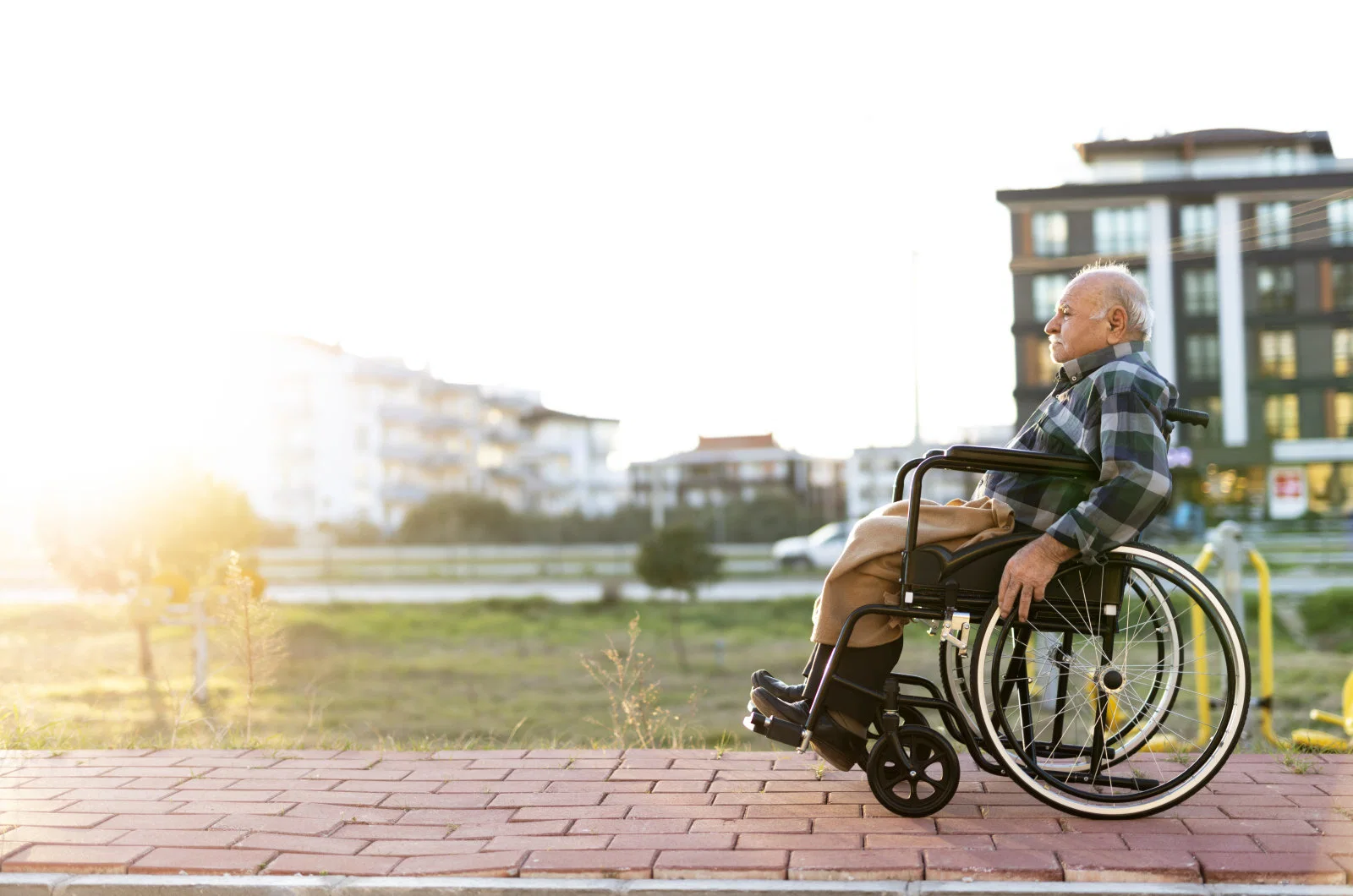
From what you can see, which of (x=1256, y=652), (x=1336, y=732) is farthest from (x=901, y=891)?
(x=1256, y=652)

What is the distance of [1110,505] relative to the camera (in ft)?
10.6

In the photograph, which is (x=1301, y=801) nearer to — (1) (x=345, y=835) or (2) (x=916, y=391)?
(1) (x=345, y=835)

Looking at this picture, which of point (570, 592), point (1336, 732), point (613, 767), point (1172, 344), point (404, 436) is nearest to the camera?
point (613, 767)

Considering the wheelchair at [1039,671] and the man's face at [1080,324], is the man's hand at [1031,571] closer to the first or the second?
the wheelchair at [1039,671]

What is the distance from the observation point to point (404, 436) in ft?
250

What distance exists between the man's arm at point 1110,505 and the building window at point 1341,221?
159 feet

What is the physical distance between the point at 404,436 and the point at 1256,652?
211ft

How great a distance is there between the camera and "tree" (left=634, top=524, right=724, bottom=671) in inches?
856

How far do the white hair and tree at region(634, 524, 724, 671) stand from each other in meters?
18.2

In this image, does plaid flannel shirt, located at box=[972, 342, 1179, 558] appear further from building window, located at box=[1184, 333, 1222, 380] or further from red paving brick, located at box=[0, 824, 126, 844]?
building window, located at box=[1184, 333, 1222, 380]

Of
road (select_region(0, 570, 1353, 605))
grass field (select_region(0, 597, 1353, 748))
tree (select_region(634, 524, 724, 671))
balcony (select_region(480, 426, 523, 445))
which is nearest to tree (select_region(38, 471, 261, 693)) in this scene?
grass field (select_region(0, 597, 1353, 748))

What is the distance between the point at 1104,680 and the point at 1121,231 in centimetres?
4610

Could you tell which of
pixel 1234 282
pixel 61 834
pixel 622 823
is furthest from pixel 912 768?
pixel 1234 282

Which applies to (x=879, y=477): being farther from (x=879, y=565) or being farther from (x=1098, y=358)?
(x=879, y=565)
